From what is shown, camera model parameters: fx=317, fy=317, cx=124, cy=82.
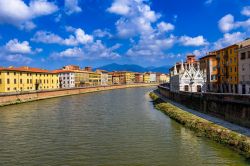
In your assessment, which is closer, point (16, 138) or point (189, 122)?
point (16, 138)

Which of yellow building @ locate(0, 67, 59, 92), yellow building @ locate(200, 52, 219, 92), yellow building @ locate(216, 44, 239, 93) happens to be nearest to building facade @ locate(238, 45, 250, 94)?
yellow building @ locate(216, 44, 239, 93)

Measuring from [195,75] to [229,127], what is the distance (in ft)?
134

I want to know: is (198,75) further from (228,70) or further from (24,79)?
(24,79)

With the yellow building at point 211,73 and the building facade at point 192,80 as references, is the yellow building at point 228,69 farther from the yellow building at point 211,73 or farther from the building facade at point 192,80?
the building facade at point 192,80

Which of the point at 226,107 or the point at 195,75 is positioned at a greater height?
the point at 195,75

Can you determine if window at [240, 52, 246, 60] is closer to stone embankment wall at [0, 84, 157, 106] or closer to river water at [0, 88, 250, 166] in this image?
river water at [0, 88, 250, 166]

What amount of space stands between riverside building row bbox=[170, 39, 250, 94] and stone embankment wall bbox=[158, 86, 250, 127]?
10.4 m

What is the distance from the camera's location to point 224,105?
37625mm

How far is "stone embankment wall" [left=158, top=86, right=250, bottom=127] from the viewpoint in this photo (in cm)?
3162

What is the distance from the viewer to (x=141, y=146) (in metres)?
27.0

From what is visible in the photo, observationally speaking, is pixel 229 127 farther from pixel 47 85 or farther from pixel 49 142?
pixel 47 85

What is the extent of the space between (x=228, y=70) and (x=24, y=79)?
6428 centimetres

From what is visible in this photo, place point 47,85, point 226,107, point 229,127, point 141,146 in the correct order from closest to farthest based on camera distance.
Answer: point 141,146 → point 229,127 → point 226,107 → point 47,85

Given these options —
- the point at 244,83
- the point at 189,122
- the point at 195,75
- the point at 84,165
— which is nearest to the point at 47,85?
the point at 195,75
